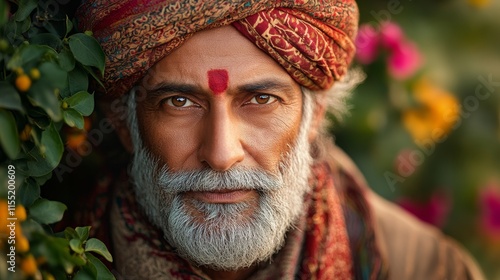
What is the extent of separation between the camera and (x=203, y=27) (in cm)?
198

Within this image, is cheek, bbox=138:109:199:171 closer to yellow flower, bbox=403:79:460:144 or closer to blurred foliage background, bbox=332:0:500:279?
blurred foliage background, bbox=332:0:500:279

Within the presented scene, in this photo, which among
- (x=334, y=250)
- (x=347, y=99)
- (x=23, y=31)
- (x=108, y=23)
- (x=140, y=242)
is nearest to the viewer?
(x=23, y=31)

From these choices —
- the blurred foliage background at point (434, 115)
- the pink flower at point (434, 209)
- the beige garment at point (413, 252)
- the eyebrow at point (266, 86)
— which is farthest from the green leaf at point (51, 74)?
the pink flower at point (434, 209)

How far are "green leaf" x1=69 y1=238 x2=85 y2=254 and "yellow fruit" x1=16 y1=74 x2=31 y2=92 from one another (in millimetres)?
418

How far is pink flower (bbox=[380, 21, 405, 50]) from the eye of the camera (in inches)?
133

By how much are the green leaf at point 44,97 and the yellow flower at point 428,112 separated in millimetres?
2202

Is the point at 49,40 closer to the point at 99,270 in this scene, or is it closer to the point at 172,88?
the point at 172,88

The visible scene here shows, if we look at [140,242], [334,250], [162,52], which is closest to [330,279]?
[334,250]

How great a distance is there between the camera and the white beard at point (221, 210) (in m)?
2.10

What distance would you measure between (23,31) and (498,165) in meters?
2.51

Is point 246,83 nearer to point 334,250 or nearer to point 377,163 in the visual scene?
point 334,250

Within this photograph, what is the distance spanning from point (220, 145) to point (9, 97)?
0.66 m

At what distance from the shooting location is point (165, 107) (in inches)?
83.7

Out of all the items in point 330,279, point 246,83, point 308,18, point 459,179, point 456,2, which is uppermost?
point 308,18
